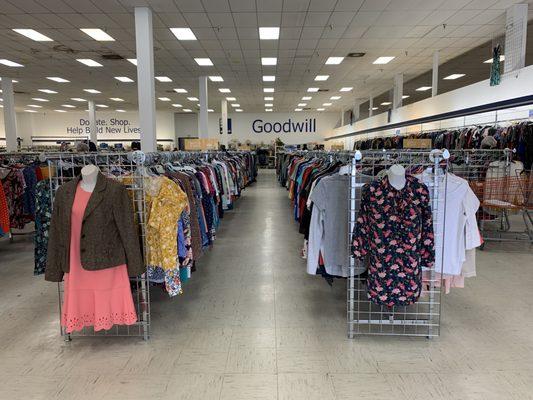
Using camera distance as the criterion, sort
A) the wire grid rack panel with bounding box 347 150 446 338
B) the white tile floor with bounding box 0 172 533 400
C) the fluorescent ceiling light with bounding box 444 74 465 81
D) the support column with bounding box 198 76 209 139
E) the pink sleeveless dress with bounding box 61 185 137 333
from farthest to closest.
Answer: the fluorescent ceiling light with bounding box 444 74 465 81 → the support column with bounding box 198 76 209 139 → the wire grid rack panel with bounding box 347 150 446 338 → the pink sleeveless dress with bounding box 61 185 137 333 → the white tile floor with bounding box 0 172 533 400

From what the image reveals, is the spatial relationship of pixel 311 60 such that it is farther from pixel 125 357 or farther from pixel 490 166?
pixel 125 357

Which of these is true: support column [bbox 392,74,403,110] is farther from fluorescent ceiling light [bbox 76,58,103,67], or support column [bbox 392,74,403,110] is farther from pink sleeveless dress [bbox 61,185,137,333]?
pink sleeveless dress [bbox 61,185,137,333]

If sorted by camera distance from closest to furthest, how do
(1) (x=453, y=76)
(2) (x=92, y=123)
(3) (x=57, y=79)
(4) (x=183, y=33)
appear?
(4) (x=183, y=33), (3) (x=57, y=79), (1) (x=453, y=76), (2) (x=92, y=123)

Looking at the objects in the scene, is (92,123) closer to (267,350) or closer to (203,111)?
(203,111)

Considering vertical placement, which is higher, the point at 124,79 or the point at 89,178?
the point at 124,79

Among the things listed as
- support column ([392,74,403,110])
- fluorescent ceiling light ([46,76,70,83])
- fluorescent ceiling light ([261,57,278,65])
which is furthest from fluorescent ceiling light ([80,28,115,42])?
support column ([392,74,403,110])

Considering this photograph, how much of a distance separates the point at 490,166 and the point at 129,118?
86.0 feet

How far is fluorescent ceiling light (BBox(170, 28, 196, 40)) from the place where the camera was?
9333 millimetres

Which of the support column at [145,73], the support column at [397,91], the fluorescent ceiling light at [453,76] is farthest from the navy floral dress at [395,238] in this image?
the fluorescent ceiling light at [453,76]

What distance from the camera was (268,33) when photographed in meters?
9.69

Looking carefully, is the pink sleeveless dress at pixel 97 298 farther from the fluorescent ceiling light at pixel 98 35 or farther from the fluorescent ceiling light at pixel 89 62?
the fluorescent ceiling light at pixel 89 62

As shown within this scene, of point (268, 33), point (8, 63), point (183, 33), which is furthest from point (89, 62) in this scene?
point (268, 33)

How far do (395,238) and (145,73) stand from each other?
23.2ft

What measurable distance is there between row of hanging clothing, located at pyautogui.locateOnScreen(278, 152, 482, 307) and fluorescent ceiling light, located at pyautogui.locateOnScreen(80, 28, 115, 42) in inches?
327
